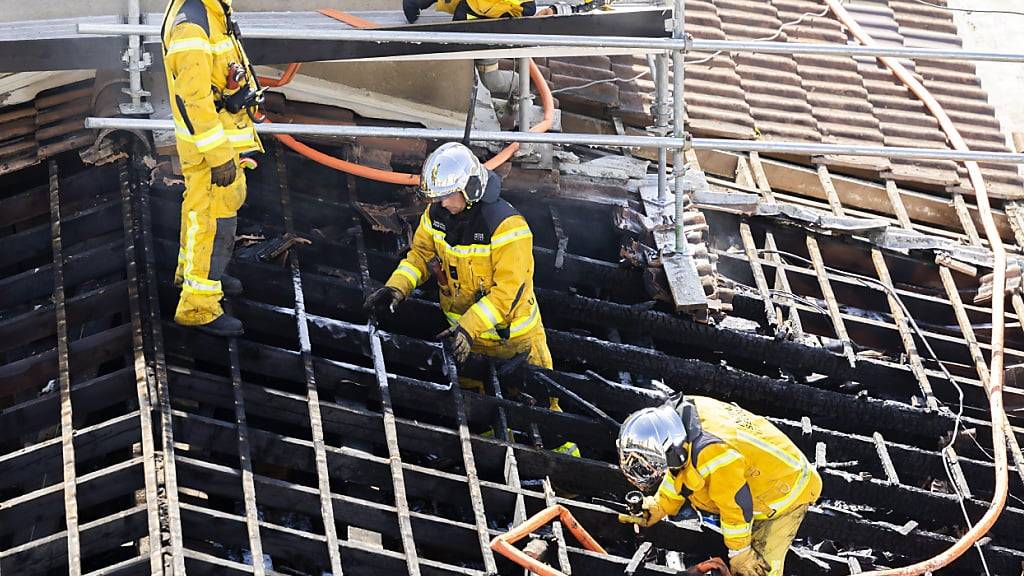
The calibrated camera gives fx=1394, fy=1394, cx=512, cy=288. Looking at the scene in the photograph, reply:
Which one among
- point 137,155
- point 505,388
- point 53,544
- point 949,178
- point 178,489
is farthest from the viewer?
point 949,178

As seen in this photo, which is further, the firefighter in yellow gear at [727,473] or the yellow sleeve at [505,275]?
the yellow sleeve at [505,275]

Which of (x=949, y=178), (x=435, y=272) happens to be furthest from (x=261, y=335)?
(x=949, y=178)

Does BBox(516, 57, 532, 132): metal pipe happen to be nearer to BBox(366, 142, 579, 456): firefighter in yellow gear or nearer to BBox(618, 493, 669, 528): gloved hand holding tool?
BBox(366, 142, 579, 456): firefighter in yellow gear

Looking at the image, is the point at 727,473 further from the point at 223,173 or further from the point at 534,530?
the point at 223,173

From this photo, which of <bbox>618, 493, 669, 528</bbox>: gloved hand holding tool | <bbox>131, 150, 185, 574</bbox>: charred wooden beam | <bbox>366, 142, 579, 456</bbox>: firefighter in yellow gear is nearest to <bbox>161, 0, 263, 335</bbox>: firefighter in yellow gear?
<bbox>131, 150, 185, 574</bbox>: charred wooden beam

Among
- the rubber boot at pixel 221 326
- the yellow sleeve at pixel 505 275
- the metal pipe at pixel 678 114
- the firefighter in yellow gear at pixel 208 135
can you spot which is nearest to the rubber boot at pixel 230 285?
the firefighter in yellow gear at pixel 208 135

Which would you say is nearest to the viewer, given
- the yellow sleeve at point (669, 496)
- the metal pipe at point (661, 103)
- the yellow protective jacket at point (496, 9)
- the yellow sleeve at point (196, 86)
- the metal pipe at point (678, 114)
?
the yellow sleeve at point (669, 496)

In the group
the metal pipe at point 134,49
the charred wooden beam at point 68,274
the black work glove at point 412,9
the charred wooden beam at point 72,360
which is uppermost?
the black work glove at point 412,9

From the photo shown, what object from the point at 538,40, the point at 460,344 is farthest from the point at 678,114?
the point at 460,344

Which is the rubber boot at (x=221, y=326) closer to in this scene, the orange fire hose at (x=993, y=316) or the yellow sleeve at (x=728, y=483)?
the yellow sleeve at (x=728, y=483)

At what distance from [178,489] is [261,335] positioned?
1.51 meters

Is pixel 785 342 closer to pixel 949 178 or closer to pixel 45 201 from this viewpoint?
pixel 949 178

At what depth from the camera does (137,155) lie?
9094 mm

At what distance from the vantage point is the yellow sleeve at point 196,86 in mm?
7531
